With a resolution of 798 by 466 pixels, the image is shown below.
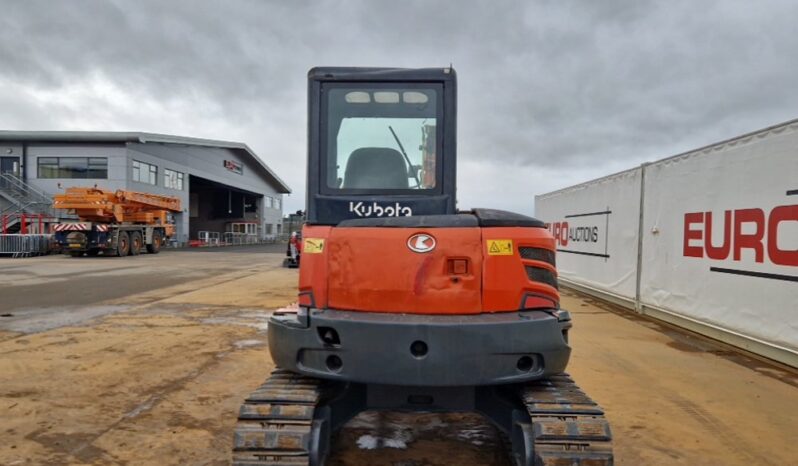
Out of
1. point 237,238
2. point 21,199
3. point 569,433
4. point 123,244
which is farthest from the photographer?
point 237,238

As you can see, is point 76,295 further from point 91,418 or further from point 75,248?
point 75,248

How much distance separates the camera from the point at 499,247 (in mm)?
3100

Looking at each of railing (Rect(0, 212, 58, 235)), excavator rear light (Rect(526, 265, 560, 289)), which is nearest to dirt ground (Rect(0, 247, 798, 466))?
excavator rear light (Rect(526, 265, 560, 289))

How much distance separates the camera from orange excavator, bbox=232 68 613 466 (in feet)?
9.53

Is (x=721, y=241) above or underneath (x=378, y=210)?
underneath

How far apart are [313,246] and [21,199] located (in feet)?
132

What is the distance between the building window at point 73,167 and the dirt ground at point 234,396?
30209 mm

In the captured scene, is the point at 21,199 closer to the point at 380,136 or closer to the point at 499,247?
the point at 380,136

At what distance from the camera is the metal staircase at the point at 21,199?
34.0 meters

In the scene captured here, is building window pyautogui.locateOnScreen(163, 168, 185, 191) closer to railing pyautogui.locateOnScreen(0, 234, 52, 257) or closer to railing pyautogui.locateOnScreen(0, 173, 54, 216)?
railing pyautogui.locateOnScreen(0, 173, 54, 216)

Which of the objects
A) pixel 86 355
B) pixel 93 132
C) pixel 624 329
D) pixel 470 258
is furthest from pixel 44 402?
pixel 93 132

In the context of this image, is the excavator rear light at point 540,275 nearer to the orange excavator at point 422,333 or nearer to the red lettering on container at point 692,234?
the orange excavator at point 422,333

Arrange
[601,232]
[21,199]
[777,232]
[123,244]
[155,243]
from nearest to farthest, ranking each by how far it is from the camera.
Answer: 1. [777,232]
2. [601,232]
3. [123,244]
4. [155,243]
5. [21,199]

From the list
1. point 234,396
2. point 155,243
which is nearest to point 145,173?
point 155,243
